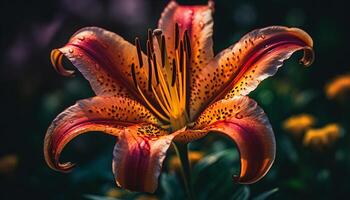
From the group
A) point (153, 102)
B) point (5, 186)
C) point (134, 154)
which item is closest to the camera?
point (134, 154)

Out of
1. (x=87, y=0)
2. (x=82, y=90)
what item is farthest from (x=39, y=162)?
(x=87, y=0)

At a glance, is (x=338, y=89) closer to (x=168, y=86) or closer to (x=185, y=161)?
(x=168, y=86)

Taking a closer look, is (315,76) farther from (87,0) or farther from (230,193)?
(230,193)

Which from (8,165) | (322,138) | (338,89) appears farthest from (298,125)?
(8,165)

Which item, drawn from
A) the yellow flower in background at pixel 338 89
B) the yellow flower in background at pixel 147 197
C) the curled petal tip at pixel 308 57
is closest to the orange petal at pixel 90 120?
the curled petal tip at pixel 308 57

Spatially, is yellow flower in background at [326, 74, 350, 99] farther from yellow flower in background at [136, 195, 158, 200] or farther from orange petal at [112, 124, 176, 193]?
orange petal at [112, 124, 176, 193]

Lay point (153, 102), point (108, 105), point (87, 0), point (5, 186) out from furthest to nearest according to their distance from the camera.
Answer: point (87, 0), point (5, 186), point (153, 102), point (108, 105)

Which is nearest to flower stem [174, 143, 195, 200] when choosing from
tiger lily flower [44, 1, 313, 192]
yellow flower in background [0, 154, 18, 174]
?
tiger lily flower [44, 1, 313, 192]
